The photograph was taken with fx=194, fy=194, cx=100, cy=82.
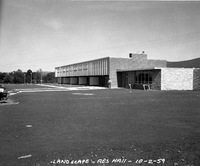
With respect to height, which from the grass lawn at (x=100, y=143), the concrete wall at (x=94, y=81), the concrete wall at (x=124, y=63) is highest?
the concrete wall at (x=124, y=63)

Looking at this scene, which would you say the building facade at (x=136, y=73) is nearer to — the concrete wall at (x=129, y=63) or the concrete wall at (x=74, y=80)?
the concrete wall at (x=129, y=63)

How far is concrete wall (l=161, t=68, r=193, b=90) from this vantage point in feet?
90.4

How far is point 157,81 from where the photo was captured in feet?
91.9

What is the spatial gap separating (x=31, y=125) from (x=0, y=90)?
29.5 feet

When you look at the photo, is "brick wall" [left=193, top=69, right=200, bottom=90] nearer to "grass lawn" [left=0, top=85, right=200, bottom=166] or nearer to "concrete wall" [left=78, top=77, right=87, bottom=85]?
"grass lawn" [left=0, top=85, right=200, bottom=166]

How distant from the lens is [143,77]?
3119cm

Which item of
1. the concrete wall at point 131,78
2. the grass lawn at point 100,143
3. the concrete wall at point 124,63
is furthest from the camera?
the concrete wall at point 124,63

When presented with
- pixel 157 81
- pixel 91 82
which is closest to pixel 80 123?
pixel 157 81

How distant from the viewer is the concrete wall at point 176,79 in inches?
1085

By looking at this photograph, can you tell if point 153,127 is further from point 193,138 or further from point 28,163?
point 28,163

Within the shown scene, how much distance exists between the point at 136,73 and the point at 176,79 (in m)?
7.12

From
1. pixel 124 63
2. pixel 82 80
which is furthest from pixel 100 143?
pixel 82 80

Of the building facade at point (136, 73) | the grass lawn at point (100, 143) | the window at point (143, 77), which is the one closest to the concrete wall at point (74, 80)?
the building facade at point (136, 73)

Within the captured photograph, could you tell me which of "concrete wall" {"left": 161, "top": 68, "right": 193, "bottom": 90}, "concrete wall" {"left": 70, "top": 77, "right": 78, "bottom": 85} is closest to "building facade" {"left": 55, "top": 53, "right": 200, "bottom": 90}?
"concrete wall" {"left": 161, "top": 68, "right": 193, "bottom": 90}
